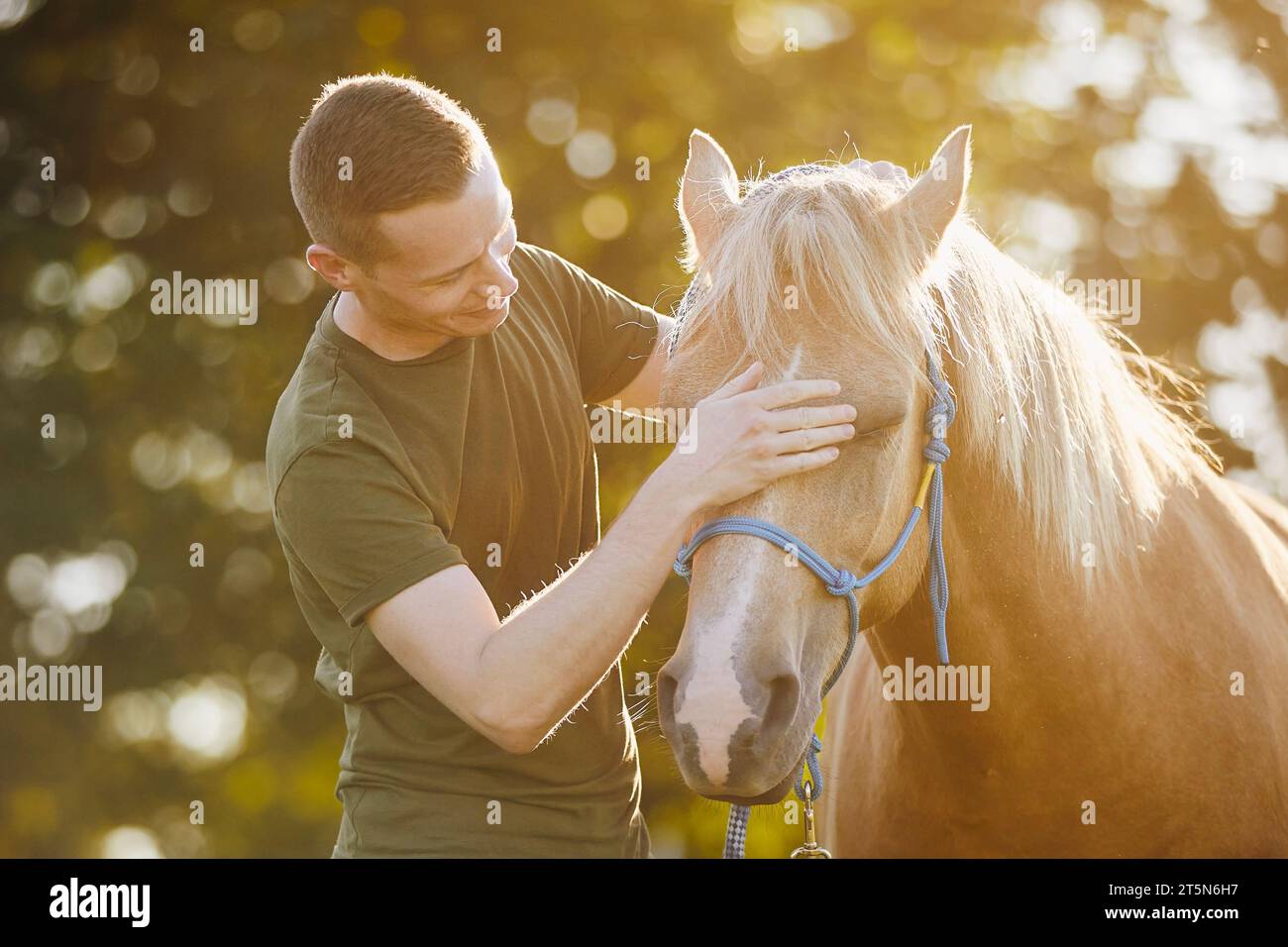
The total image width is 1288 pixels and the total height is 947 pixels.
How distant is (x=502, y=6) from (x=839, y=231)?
258 inches

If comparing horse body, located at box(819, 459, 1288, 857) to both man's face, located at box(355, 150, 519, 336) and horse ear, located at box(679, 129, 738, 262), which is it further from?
man's face, located at box(355, 150, 519, 336)

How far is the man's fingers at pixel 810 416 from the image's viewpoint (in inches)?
85.7

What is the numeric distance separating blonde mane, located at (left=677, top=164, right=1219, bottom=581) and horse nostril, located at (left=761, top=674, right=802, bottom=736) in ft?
1.95

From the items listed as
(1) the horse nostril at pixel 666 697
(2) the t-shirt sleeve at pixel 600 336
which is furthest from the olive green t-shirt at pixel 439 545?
(1) the horse nostril at pixel 666 697

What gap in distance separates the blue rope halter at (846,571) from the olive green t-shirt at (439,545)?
495 millimetres

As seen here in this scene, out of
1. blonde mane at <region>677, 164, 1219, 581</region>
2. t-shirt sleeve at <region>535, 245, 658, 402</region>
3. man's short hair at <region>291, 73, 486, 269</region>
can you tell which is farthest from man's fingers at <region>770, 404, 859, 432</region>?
t-shirt sleeve at <region>535, 245, 658, 402</region>

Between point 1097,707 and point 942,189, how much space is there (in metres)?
1.14

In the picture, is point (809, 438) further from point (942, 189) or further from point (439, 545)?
point (439, 545)

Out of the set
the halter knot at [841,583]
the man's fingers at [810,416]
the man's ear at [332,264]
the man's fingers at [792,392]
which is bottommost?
the halter knot at [841,583]

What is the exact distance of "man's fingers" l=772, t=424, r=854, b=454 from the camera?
2154 millimetres

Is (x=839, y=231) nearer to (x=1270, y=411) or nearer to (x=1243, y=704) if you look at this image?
(x=1243, y=704)

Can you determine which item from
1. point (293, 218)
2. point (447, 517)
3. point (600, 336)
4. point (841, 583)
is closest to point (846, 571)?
point (841, 583)

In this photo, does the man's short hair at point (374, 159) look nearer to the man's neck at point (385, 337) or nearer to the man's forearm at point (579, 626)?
the man's neck at point (385, 337)

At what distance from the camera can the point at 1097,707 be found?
2619 millimetres
